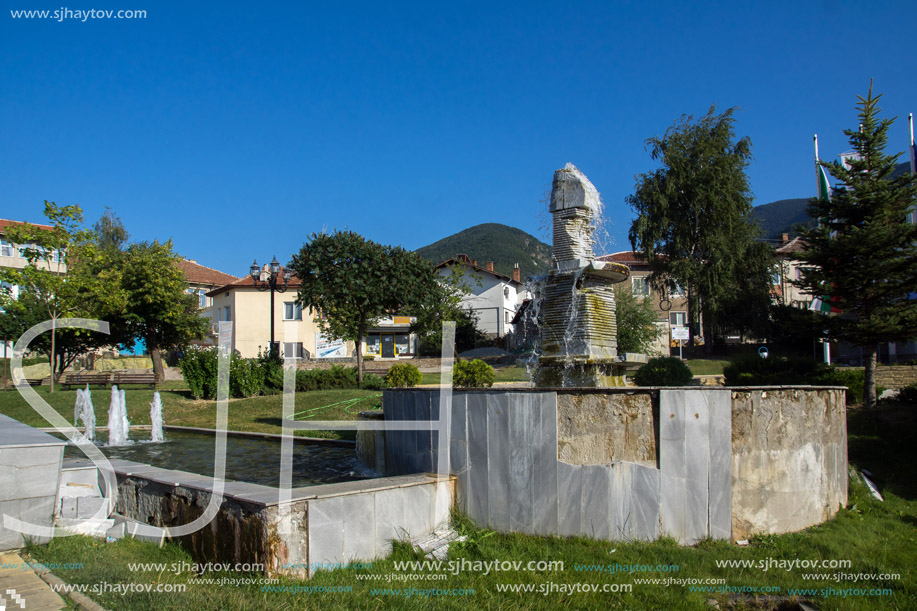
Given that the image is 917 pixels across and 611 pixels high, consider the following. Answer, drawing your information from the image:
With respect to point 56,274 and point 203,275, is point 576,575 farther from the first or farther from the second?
point 203,275

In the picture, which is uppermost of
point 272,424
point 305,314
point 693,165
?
point 693,165

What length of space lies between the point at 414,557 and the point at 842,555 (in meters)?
3.21

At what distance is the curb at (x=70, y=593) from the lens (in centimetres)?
345

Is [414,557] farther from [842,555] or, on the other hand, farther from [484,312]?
[484,312]

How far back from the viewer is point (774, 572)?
4.27 m

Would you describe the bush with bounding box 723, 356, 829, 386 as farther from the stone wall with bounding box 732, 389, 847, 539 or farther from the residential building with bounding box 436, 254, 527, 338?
the residential building with bounding box 436, 254, 527, 338

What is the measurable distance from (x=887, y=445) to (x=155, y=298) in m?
25.9

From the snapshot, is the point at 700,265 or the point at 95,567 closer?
the point at 95,567

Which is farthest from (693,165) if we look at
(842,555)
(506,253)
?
(506,253)

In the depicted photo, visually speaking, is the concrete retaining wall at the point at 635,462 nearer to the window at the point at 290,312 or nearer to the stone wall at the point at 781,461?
the stone wall at the point at 781,461

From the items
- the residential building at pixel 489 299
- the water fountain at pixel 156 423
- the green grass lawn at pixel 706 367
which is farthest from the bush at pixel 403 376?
the residential building at pixel 489 299

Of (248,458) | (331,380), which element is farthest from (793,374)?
(331,380)

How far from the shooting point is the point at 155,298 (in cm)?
2603

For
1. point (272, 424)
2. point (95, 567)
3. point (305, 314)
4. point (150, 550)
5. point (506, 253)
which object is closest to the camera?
point (95, 567)
